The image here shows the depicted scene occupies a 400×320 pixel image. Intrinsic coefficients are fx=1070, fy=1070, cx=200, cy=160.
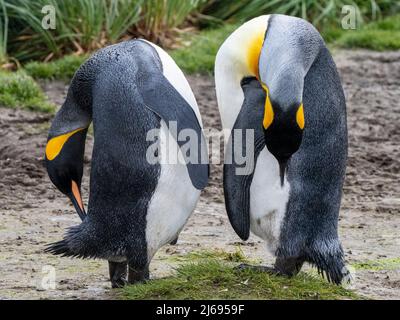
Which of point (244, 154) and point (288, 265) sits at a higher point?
point (244, 154)

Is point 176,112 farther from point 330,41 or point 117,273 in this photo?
point 330,41

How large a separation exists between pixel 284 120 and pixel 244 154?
1.67 feet

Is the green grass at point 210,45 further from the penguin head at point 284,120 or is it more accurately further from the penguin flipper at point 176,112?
the penguin head at point 284,120

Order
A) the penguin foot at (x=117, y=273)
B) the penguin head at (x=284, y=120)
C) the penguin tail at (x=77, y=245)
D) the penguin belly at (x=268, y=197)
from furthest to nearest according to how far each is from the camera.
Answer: the penguin foot at (x=117, y=273), the penguin belly at (x=268, y=197), the penguin tail at (x=77, y=245), the penguin head at (x=284, y=120)

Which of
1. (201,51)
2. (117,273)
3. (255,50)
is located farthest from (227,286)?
(201,51)

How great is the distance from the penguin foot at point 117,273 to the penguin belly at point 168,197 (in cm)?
24

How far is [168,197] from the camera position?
4.68m

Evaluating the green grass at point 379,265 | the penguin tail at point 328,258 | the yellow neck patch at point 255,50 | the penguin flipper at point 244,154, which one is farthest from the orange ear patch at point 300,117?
the green grass at point 379,265

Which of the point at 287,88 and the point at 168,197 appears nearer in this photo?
the point at 287,88

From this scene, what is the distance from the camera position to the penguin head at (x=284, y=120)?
4395 millimetres

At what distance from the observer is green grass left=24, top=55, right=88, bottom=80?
9469 millimetres

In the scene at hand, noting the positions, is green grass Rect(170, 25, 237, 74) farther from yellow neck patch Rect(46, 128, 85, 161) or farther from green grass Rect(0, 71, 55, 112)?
yellow neck patch Rect(46, 128, 85, 161)

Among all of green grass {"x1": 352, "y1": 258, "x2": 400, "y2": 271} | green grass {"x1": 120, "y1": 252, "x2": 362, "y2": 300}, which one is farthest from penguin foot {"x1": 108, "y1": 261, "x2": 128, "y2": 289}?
green grass {"x1": 352, "y1": 258, "x2": 400, "y2": 271}
